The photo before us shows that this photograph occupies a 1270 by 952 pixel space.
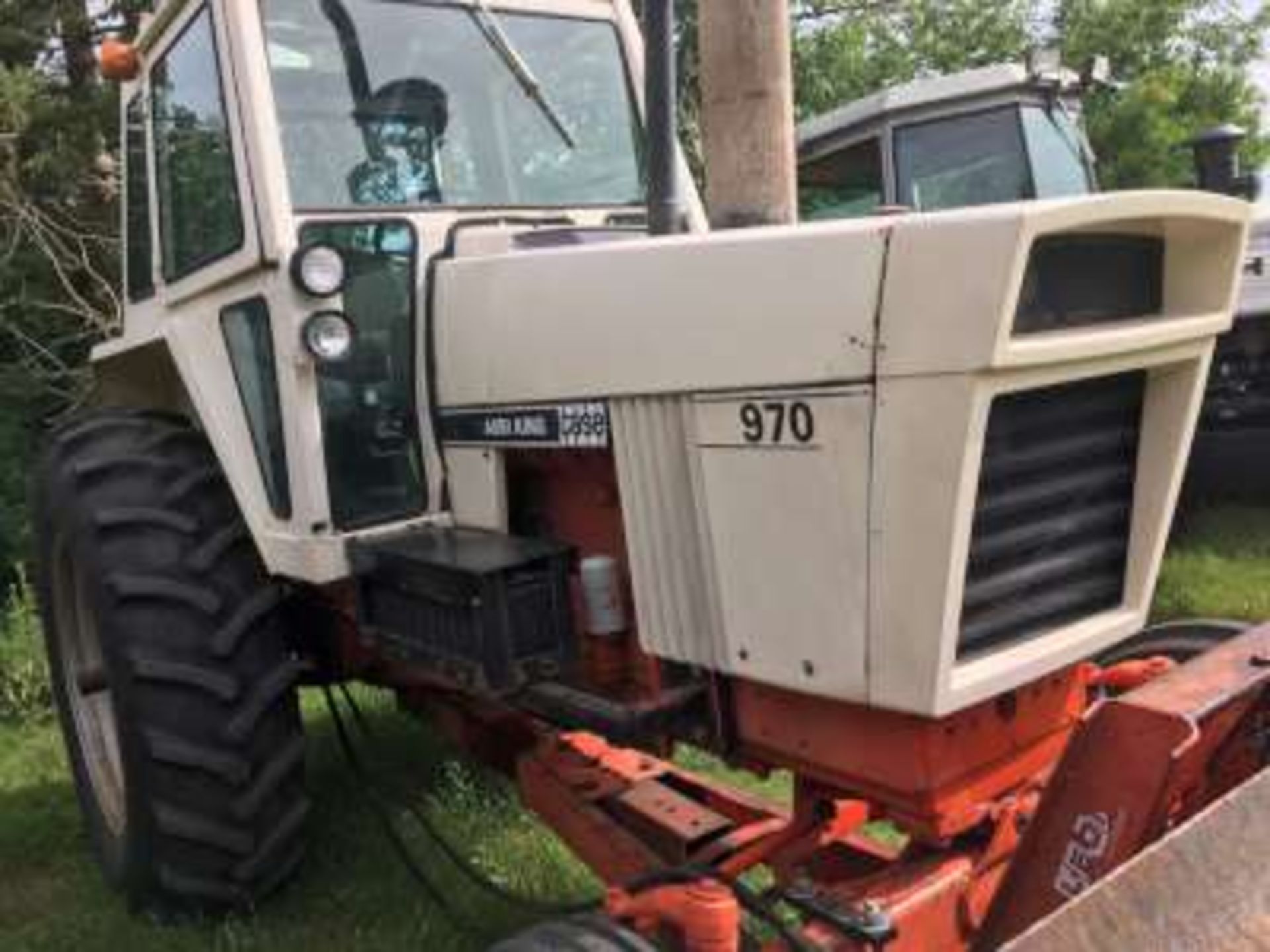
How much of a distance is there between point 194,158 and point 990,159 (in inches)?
174

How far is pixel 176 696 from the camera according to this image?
11.5 ft

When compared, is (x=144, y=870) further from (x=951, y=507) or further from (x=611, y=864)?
(x=951, y=507)

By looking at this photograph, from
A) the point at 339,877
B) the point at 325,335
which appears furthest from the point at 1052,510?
the point at 339,877

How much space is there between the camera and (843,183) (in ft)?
26.0

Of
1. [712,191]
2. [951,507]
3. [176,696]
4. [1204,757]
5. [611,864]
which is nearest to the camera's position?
[951,507]

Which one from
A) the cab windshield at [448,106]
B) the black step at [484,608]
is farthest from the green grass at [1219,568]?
the black step at [484,608]

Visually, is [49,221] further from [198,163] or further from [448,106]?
[448,106]

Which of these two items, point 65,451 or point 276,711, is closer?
point 276,711

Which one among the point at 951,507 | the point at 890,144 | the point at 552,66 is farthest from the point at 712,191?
the point at 890,144

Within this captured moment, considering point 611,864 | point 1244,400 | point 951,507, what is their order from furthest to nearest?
1. point 1244,400
2. point 611,864
3. point 951,507

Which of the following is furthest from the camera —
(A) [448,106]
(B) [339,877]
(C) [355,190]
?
(B) [339,877]

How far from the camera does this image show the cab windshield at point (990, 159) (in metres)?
6.99

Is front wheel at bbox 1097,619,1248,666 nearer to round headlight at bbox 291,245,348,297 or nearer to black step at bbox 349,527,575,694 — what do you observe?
black step at bbox 349,527,575,694

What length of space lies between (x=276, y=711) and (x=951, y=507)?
6.57 ft
